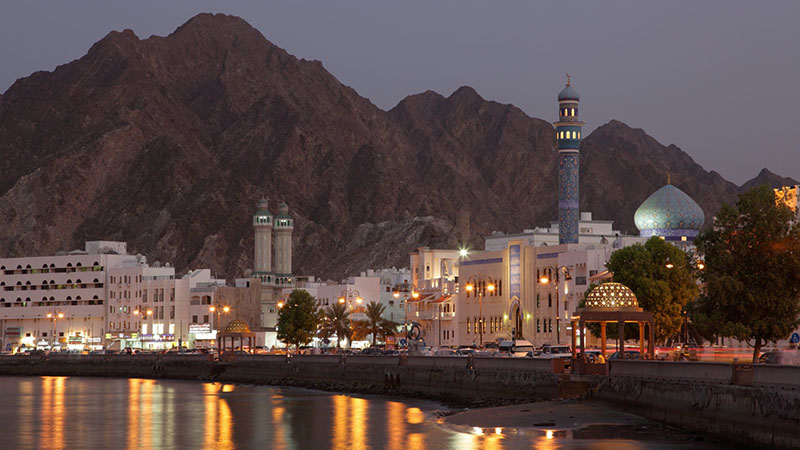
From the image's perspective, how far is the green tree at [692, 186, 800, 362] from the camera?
54688mm

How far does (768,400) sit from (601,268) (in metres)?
69.2

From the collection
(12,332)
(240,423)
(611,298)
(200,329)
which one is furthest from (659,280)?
(12,332)

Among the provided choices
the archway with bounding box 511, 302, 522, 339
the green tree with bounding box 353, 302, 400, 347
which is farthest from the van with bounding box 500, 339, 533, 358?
the green tree with bounding box 353, 302, 400, 347

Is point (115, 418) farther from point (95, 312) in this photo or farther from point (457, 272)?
point (95, 312)

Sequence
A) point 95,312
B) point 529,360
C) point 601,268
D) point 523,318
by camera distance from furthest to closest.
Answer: point 95,312, point 523,318, point 601,268, point 529,360

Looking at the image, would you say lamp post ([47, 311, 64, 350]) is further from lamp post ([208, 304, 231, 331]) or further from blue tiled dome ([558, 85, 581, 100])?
blue tiled dome ([558, 85, 581, 100])

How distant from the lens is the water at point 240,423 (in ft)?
163

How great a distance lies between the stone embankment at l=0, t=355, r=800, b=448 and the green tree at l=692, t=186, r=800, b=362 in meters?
6.85

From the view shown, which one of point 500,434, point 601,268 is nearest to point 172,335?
point 601,268

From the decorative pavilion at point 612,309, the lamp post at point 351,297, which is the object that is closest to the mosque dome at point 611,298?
the decorative pavilion at point 612,309

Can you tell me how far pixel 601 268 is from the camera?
346 ft

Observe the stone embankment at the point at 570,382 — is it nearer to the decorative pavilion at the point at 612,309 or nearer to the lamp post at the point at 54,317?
the decorative pavilion at the point at 612,309

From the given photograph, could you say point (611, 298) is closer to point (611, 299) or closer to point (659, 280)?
point (611, 299)

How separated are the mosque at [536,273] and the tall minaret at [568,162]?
11 centimetres
